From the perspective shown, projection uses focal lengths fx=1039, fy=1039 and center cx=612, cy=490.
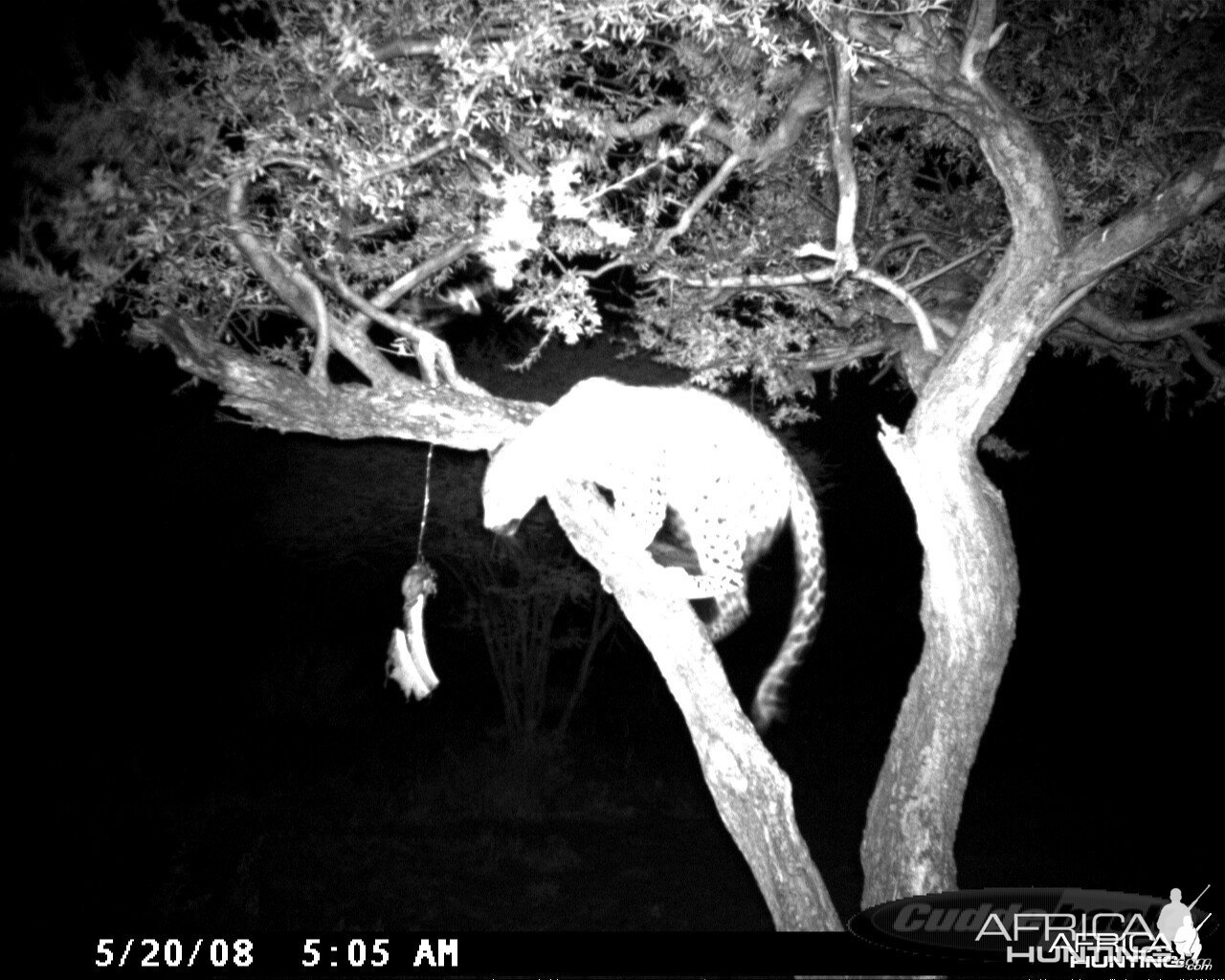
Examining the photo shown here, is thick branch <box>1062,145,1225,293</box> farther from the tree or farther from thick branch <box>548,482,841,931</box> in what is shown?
thick branch <box>548,482,841,931</box>

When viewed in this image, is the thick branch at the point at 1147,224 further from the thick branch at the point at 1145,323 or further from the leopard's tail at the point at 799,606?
the leopard's tail at the point at 799,606

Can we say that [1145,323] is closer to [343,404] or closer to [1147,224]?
[1147,224]

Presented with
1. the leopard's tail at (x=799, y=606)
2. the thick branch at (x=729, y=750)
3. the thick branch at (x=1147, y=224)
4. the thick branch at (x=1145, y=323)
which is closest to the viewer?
the thick branch at (x=729, y=750)

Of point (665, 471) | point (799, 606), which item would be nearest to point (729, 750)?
point (799, 606)

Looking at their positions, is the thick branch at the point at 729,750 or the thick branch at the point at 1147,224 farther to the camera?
the thick branch at the point at 1147,224

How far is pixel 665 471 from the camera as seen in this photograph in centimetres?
510

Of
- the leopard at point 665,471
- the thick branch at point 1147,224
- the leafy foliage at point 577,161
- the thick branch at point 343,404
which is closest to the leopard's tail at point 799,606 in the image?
the leopard at point 665,471

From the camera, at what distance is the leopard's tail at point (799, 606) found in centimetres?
548

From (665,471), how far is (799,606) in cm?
125

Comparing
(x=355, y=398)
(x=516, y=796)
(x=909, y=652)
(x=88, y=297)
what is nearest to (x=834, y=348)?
(x=355, y=398)

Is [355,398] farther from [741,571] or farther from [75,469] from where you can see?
[75,469]

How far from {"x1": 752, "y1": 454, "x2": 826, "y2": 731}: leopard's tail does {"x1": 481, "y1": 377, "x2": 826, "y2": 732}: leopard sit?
1cm

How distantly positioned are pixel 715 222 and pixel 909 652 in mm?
18387

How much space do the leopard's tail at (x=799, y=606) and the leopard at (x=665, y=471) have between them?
0.01 metres
